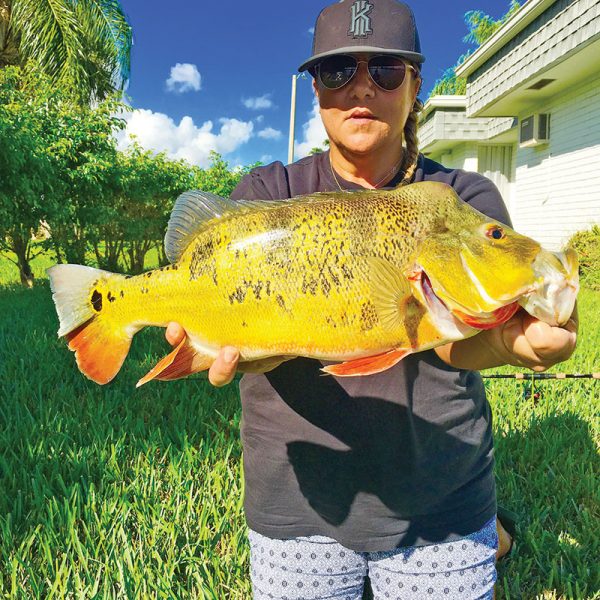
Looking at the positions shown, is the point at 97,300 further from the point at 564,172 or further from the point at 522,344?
the point at 564,172

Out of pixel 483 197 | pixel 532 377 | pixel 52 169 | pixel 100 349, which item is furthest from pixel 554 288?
pixel 52 169

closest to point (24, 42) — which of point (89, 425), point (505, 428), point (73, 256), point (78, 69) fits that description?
point (78, 69)

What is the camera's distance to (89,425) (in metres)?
3.71

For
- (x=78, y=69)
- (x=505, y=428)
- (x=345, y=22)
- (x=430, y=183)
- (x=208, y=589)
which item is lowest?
(x=208, y=589)

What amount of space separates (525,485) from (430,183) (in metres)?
2.40

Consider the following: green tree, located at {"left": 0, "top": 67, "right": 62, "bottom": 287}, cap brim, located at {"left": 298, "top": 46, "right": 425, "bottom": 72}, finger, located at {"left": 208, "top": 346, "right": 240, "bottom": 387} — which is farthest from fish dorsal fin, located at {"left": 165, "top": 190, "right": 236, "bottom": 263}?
green tree, located at {"left": 0, "top": 67, "right": 62, "bottom": 287}

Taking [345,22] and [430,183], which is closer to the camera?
[430,183]

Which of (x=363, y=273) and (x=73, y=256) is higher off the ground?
(x=73, y=256)

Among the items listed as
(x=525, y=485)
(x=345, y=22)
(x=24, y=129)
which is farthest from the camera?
(x=24, y=129)

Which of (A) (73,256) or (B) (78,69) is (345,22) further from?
(B) (78,69)

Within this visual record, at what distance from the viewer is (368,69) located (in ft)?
5.98

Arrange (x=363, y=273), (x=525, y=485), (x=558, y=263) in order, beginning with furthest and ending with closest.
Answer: (x=525, y=485) → (x=363, y=273) → (x=558, y=263)

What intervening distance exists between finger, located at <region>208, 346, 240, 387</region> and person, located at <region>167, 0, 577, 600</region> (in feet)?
0.96

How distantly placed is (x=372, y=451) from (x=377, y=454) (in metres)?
0.02
